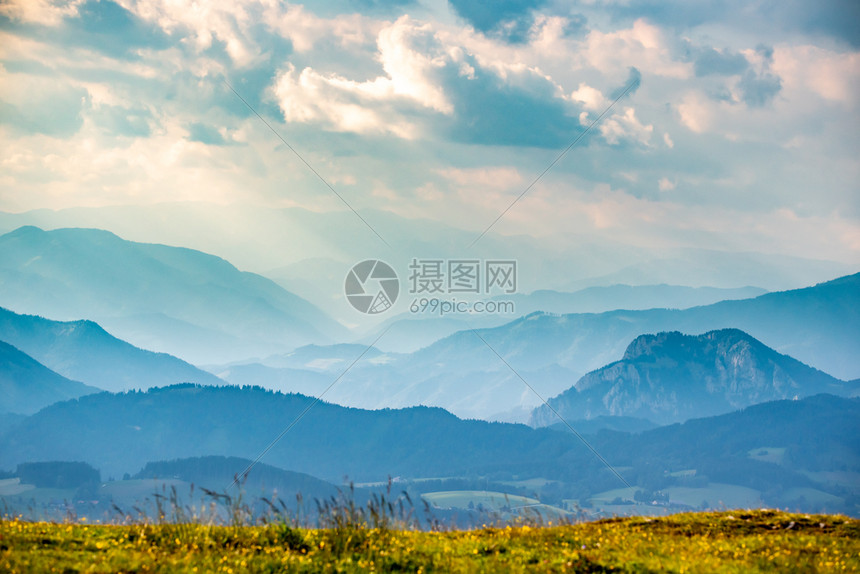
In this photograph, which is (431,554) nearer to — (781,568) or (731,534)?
(781,568)

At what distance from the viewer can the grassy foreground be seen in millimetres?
17375

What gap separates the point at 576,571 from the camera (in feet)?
60.4

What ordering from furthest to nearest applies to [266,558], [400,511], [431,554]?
[400,511], [431,554], [266,558]

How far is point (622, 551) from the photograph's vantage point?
20.4 metres

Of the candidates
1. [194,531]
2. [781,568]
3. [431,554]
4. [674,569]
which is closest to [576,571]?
[674,569]

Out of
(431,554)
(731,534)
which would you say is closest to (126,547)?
(431,554)

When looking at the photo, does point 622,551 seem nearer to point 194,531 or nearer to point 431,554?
point 431,554

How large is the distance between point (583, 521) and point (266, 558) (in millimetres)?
13887

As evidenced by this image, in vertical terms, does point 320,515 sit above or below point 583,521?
above

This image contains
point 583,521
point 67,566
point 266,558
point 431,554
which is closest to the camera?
point 67,566

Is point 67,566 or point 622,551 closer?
point 67,566

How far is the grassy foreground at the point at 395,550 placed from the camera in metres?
17.4

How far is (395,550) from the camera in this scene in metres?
19.6

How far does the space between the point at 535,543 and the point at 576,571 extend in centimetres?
295
